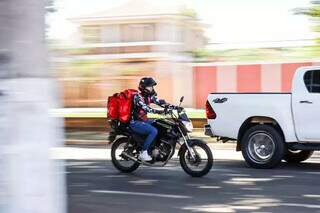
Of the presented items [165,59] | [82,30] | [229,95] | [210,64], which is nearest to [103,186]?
[229,95]

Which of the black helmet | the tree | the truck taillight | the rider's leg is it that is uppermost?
the tree

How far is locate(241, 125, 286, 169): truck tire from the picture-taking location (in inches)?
469

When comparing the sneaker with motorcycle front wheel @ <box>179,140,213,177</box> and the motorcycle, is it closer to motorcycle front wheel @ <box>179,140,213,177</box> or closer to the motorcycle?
the motorcycle

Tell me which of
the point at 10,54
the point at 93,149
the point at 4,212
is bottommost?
the point at 93,149

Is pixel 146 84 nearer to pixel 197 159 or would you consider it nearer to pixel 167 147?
pixel 167 147

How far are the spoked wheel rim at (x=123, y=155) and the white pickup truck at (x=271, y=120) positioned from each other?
1.81m

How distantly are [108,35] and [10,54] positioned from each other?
37.2 m

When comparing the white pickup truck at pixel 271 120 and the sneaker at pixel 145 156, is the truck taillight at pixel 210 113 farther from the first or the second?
the sneaker at pixel 145 156

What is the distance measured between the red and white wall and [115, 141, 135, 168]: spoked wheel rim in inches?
731

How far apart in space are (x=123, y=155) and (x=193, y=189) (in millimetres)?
2106

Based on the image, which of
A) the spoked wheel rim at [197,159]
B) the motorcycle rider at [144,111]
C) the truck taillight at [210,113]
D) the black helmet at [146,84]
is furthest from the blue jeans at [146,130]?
the truck taillight at [210,113]

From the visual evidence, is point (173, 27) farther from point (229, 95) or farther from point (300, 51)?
Answer: point (229, 95)

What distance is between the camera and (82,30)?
26.2 m

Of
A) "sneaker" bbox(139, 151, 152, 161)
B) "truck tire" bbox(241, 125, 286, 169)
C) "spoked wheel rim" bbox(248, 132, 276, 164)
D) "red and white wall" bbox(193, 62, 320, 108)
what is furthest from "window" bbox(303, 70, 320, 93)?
"red and white wall" bbox(193, 62, 320, 108)
